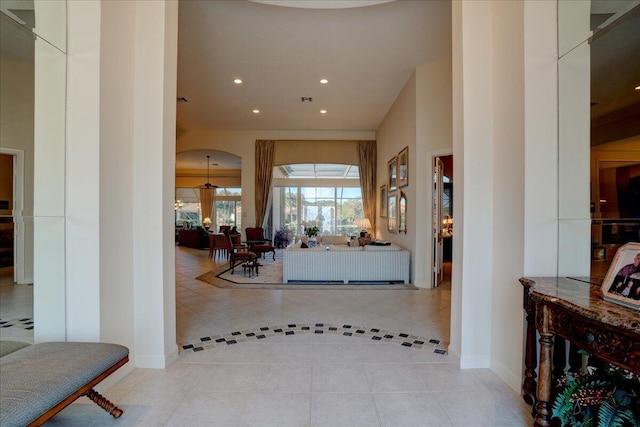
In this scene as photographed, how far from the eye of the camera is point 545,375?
5.24ft

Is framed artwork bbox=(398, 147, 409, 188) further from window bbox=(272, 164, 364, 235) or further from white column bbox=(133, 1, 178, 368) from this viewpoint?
window bbox=(272, 164, 364, 235)

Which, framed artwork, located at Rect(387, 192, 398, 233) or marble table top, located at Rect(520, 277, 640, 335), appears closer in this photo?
marble table top, located at Rect(520, 277, 640, 335)

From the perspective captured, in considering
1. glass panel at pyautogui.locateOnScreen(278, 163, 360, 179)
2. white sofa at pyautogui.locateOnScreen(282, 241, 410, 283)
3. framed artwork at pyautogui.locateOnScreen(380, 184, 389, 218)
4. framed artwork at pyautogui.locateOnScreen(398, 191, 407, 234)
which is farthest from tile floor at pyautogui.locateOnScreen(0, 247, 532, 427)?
glass panel at pyautogui.locateOnScreen(278, 163, 360, 179)

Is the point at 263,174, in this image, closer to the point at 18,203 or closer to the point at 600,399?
the point at 18,203

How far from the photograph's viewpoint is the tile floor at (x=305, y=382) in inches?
71.9

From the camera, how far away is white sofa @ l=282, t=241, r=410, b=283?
5555 millimetres

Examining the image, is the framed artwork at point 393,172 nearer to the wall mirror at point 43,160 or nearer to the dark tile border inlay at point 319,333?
the dark tile border inlay at point 319,333

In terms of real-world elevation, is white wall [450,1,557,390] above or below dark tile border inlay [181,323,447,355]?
above

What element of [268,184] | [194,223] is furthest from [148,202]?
[194,223]

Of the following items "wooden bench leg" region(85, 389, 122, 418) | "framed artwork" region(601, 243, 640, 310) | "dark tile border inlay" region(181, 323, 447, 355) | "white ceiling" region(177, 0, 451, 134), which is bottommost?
"dark tile border inlay" region(181, 323, 447, 355)

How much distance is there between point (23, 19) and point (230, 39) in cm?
259

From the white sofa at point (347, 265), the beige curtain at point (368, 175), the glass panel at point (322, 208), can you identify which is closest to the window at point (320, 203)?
the glass panel at point (322, 208)

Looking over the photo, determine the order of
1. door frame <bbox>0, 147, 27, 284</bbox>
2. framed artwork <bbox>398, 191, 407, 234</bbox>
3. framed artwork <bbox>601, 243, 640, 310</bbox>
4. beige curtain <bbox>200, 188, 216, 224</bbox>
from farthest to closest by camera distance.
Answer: beige curtain <bbox>200, 188, 216, 224</bbox> < framed artwork <bbox>398, 191, 407, 234</bbox> < door frame <bbox>0, 147, 27, 284</bbox> < framed artwork <bbox>601, 243, 640, 310</bbox>

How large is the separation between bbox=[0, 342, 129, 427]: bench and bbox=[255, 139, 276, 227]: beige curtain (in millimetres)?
7170
